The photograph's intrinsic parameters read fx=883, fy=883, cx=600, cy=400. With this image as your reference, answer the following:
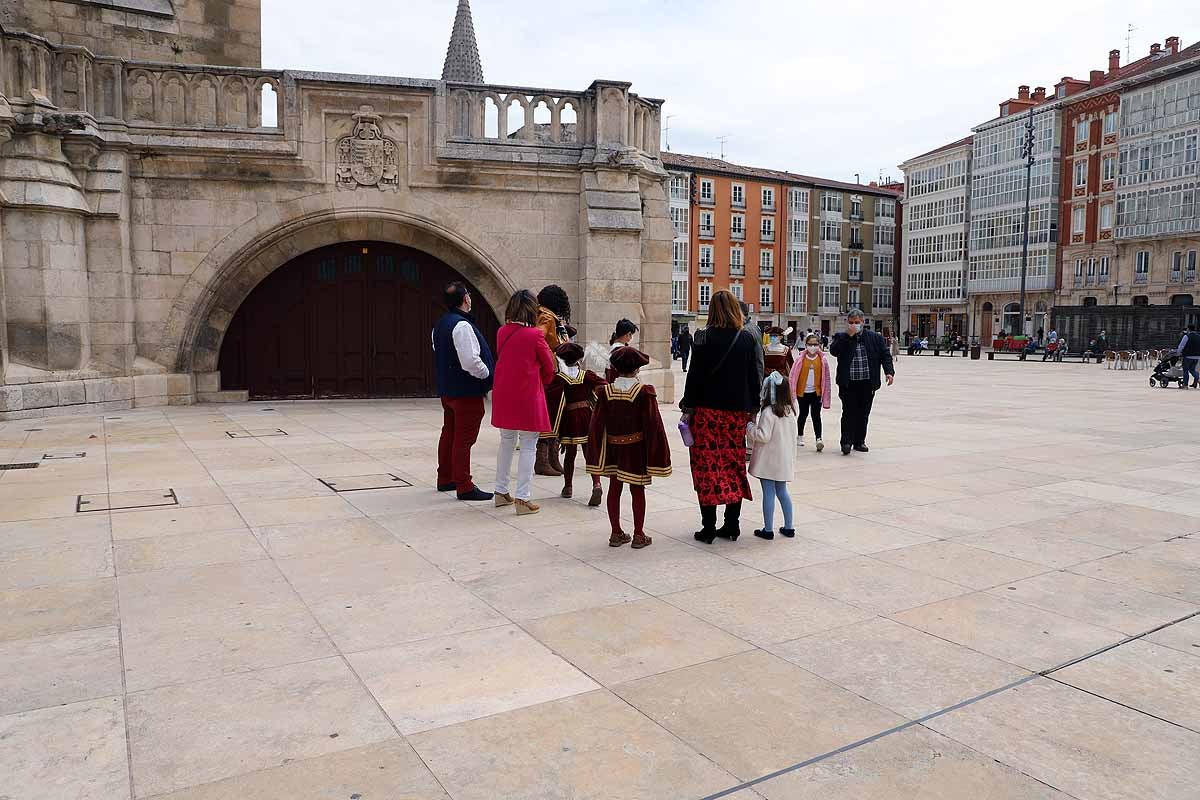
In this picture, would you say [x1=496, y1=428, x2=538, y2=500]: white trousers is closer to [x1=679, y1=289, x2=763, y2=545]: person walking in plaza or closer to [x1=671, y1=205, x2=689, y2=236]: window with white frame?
[x1=679, y1=289, x2=763, y2=545]: person walking in plaza

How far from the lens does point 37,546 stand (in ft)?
18.5

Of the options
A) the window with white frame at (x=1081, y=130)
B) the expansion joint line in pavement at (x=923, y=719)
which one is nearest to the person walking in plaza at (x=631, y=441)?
the expansion joint line in pavement at (x=923, y=719)

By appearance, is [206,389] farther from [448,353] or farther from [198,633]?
[198,633]

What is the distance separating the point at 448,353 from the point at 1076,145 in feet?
207

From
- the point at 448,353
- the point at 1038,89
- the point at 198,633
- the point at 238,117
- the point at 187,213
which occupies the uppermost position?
the point at 1038,89

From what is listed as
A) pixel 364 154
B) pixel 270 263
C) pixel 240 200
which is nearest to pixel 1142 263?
pixel 364 154

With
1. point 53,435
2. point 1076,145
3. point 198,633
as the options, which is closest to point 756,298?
point 1076,145

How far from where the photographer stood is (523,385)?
686cm

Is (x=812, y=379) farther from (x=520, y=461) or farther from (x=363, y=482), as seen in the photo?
(x=363, y=482)

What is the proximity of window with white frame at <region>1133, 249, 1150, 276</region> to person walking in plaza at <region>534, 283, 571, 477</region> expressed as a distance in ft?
185

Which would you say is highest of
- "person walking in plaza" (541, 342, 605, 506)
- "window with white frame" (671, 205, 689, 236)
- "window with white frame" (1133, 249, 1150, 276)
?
"window with white frame" (671, 205, 689, 236)

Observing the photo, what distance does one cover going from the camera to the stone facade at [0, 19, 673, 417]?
12203 mm

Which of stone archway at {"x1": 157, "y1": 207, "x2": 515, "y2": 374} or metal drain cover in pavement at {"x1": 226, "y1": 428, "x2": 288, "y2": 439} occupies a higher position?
stone archway at {"x1": 157, "y1": 207, "x2": 515, "y2": 374}

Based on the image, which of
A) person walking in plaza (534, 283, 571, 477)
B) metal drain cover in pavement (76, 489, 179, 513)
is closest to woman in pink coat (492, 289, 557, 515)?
person walking in plaza (534, 283, 571, 477)
